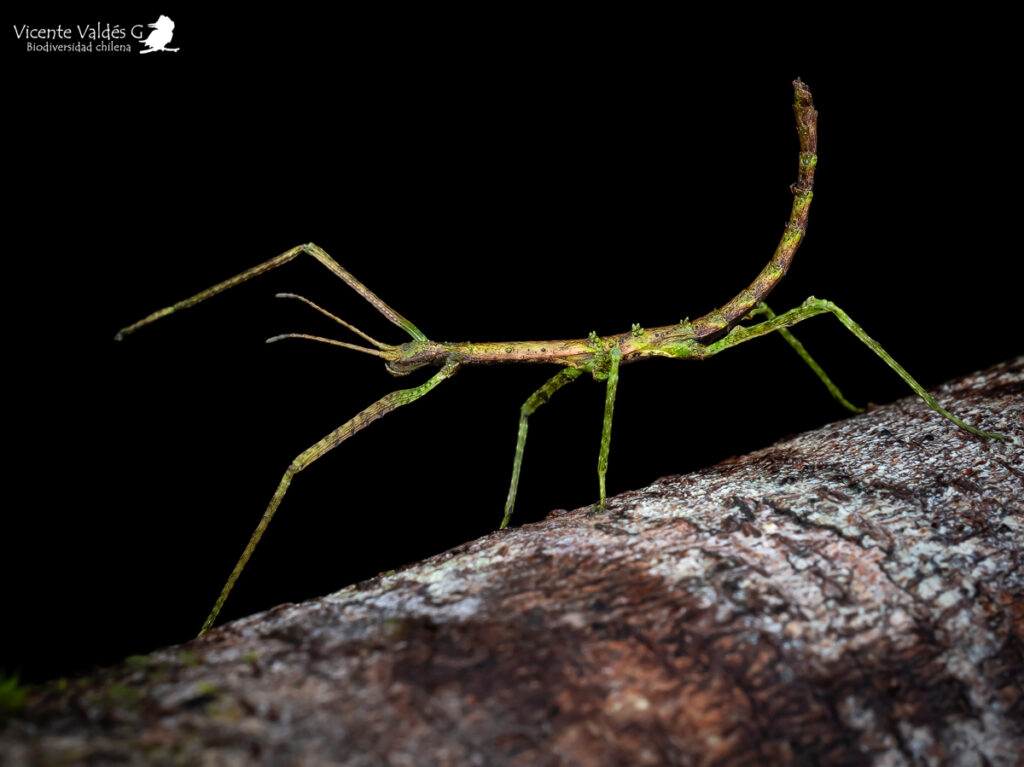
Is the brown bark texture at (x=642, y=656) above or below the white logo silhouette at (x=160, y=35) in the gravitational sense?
below

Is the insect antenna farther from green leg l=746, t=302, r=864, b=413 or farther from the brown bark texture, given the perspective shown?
green leg l=746, t=302, r=864, b=413

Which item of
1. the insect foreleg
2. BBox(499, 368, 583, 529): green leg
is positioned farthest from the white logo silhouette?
BBox(499, 368, 583, 529): green leg

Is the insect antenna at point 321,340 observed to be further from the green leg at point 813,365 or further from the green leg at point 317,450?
the green leg at point 813,365

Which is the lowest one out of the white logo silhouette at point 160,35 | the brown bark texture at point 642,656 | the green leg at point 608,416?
the brown bark texture at point 642,656

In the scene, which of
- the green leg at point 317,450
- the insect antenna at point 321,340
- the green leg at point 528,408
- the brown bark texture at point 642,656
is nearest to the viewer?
the brown bark texture at point 642,656

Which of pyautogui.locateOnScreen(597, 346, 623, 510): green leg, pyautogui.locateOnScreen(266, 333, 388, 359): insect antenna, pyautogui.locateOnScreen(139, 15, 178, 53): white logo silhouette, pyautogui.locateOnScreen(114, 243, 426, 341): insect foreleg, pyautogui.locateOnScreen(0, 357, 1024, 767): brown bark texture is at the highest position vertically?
pyautogui.locateOnScreen(139, 15, 178, 53): white logo silhouette

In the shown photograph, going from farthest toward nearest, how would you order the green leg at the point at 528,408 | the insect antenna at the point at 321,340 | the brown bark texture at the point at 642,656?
1. the green leg at the point at 528,408
2. the insect antenna at the point at 321,340
3. the brown bark texture at the point at 642,656

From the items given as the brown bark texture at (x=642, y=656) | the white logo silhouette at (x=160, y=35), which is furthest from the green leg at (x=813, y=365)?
the white logo silhouette at (x=160, y=35)

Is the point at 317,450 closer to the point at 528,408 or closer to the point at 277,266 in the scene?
the point at 277,266
